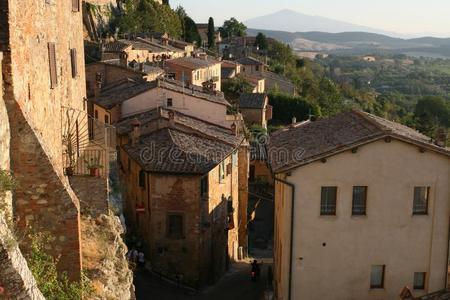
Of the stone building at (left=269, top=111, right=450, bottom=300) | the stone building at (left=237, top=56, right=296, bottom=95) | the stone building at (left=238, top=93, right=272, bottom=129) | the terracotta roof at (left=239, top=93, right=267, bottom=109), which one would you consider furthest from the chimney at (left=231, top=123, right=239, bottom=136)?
the stone building at (left=237, top=56, right=296, bottom=95)

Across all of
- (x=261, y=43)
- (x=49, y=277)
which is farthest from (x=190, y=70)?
(x=261, y=43)

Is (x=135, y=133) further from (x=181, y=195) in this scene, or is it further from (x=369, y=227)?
(x=369, y=227)

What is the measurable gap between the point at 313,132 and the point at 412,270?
6694 millimetres

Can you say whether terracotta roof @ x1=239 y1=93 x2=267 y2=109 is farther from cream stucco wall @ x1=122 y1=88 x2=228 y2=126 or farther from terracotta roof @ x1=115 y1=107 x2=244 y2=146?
terracotta roof @ x1=115 y1=107 x2=244 y2=146

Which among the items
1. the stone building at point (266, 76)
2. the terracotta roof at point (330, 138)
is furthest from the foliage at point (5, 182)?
the stone building at point (266, 76)

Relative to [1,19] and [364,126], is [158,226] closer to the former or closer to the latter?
[364,126]

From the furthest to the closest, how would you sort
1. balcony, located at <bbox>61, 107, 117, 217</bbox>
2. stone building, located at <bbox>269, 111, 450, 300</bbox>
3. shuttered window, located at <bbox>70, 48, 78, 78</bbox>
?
1. shuttered window, located at <bbox>70, 48, 78, 78</bbox>
2. stone building, located at <bbox>269, 111, 450, 300</bbox>
3. balcony, located at <bbox>61, 107, 117, 217</bbox>

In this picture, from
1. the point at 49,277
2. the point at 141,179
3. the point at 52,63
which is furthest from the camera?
the point at 141,179

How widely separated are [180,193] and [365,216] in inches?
346

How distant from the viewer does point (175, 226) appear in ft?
85.8

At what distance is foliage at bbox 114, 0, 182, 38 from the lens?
287 feet

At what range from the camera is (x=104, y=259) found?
14.8 m

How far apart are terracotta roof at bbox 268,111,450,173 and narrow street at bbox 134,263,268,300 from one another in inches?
261

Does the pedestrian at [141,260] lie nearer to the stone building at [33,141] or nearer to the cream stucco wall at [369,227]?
the cream stucco wall at [369,227]
